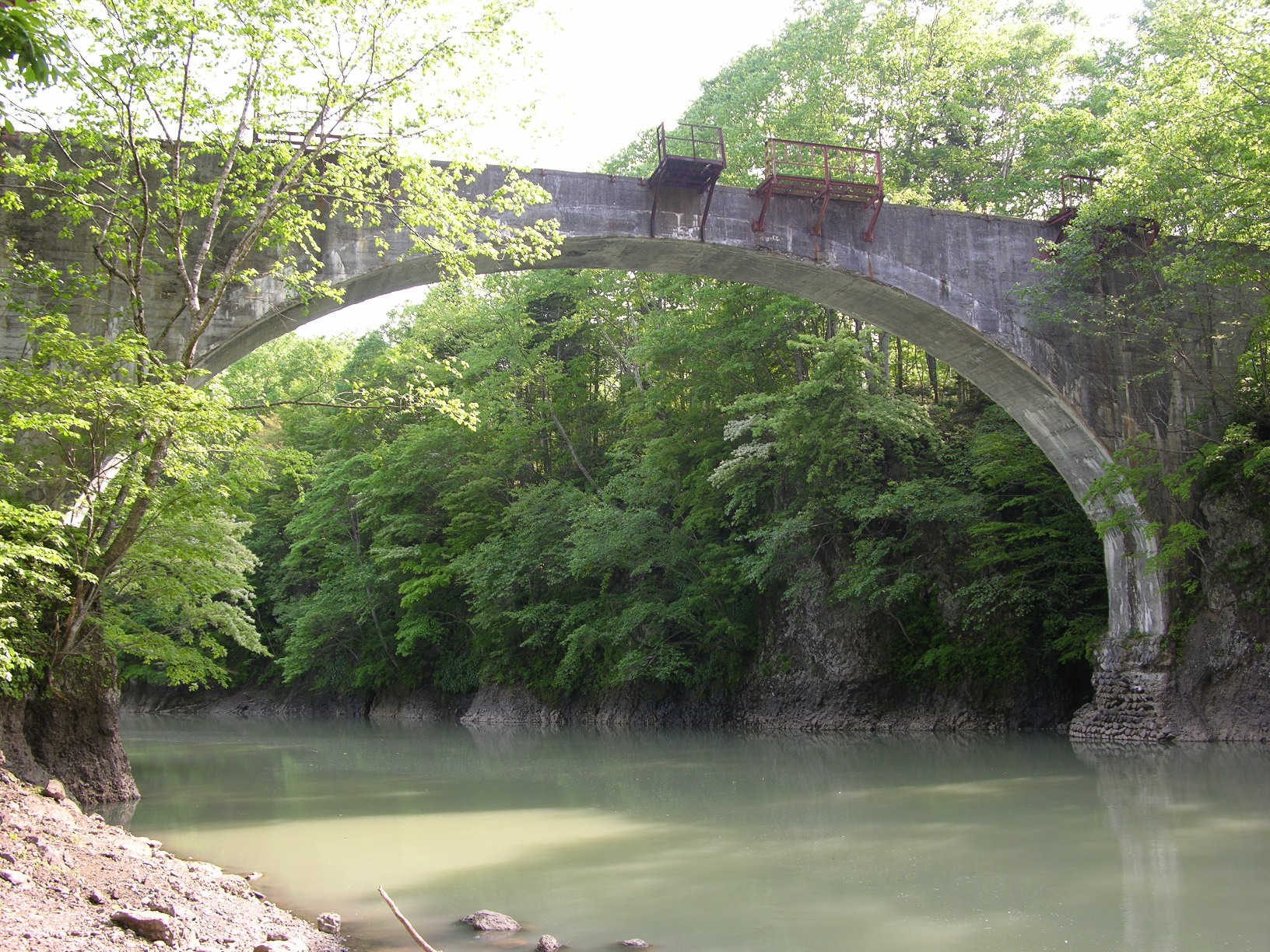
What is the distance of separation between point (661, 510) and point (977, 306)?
819cm

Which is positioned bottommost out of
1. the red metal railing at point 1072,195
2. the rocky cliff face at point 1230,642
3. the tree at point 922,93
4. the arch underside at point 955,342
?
the rocky cliff face at point 1230,642

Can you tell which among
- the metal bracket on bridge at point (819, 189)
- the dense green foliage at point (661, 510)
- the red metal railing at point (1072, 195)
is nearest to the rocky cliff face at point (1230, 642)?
the dense green foliage at point (661, 510)

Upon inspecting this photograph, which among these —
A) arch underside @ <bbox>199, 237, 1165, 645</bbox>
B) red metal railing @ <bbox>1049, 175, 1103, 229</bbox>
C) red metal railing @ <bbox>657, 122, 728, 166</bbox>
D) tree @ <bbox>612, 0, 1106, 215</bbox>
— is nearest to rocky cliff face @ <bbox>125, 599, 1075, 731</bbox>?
arch underside @ <bbox>199, 237, 1165, 645</bbox>

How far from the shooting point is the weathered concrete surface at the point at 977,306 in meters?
12.3

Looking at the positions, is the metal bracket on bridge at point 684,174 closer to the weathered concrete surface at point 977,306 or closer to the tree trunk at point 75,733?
the weathered concrete surface at point 977,306

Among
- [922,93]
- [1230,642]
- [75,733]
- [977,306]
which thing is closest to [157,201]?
[75,733]

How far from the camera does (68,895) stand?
4.88 metres

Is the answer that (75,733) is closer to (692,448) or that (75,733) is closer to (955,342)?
(955,342)

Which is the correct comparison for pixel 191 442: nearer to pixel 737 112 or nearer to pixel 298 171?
pixel 298 171

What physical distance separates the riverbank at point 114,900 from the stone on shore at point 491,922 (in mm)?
654

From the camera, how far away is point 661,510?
19.9 meters

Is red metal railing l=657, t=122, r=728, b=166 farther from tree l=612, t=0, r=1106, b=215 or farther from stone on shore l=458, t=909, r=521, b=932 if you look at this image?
stone on shore l=458, t=909, r=521, b=932

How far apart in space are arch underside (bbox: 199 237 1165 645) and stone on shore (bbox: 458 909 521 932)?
8.10m

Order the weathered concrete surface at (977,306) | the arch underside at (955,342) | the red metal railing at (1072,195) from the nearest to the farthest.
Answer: the weathered concrete surface at (977,306)
the arch underside at (955,342)
the red metal railing at (1072,195)
